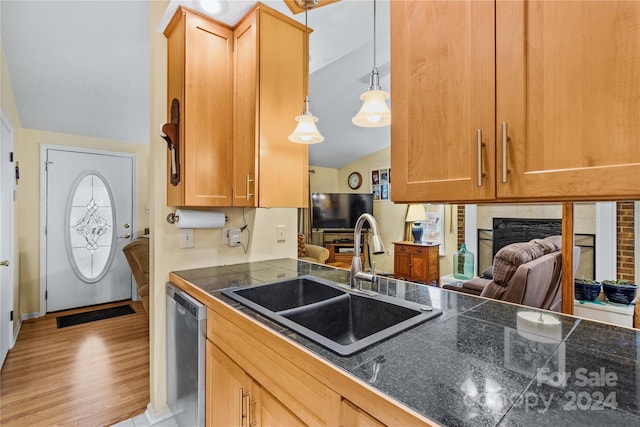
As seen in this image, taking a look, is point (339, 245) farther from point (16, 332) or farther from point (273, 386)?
point (273, 386)

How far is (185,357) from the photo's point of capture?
1550 mm

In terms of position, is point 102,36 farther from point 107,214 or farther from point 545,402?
point 545,402

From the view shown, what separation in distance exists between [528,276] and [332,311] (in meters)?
1.63

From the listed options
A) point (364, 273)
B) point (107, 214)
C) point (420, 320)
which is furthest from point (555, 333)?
point (107, 214)

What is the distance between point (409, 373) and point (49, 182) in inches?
168

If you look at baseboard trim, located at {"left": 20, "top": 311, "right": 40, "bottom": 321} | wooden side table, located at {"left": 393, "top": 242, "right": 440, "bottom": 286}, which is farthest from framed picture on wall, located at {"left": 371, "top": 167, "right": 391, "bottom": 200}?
baseboard trim, located at {"left": 20, "top": 311, "right": 40, "bottom": 321}

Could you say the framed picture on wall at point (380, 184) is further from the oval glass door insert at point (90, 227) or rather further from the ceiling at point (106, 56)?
the oval glass door insert at point (90, 227)

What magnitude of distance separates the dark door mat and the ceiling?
2054mm

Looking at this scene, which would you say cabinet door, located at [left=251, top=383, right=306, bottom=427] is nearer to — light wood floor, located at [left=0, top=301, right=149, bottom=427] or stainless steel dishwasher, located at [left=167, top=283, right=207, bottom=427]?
stainless steel dishwasher, located at [left=167, top=283, right=207, bottom=427]

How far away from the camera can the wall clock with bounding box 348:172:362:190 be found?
21.4ft

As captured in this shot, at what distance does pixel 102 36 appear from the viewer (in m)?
2.28

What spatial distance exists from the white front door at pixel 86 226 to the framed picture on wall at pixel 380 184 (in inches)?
163

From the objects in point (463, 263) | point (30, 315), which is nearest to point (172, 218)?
point (30, 315)

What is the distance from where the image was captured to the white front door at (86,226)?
3506 mm
